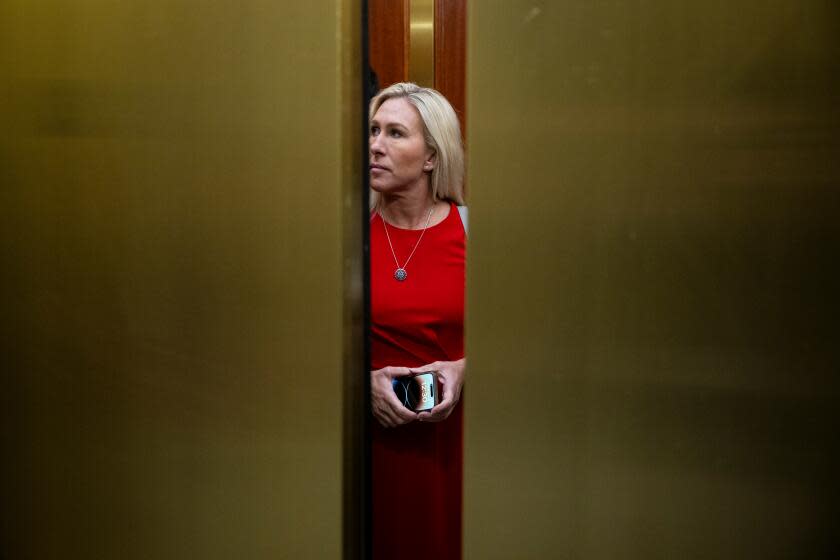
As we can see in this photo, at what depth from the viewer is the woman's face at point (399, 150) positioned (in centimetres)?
144

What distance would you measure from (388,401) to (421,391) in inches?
2.5

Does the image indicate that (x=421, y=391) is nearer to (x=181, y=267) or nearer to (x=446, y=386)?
(x=446, y=386)

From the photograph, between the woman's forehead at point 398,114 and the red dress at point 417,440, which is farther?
the woman's forehead at point 398,114

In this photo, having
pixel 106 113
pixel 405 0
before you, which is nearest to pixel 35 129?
pixel 106 113

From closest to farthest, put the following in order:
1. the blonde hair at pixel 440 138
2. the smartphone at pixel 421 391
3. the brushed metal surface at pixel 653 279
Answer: the brushed metal surface at pixel 653 279
the smartphone at pixel 421 391
the blonde hair at pixel 440 138

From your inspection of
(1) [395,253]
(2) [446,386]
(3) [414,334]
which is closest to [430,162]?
(1) [395,253]

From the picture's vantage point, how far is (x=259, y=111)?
3.10 ft

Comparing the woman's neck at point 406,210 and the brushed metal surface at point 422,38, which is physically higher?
the brushed metal surface at point 422,38

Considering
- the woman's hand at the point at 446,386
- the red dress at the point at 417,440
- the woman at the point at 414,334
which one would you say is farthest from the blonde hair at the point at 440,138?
the woman's hand at the point at 446,386

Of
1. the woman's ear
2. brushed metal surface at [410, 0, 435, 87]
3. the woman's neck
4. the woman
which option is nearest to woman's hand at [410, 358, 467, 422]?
the woman

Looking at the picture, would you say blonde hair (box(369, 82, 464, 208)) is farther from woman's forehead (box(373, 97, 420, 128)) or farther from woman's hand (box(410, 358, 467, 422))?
woman's hand (box(410, 358, 467, 422))

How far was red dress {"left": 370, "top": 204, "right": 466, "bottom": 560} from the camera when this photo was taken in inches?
52.3

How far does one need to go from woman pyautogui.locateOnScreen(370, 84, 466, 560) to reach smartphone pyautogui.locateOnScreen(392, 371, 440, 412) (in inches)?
0.7

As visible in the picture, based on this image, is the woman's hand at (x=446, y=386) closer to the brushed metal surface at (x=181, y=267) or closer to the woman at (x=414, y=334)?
the woman at (x=414, y=334)
